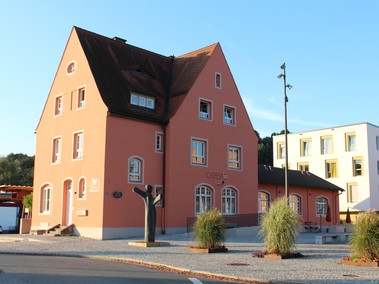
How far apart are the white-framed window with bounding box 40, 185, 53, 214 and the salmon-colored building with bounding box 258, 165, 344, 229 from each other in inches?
613

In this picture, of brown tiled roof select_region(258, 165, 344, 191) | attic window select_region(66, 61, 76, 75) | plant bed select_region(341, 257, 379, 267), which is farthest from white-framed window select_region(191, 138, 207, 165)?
plant bed select_region(341, 257, 379, 267)

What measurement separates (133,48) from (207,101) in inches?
262

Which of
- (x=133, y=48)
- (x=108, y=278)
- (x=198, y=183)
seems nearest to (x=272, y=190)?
→ (x=198, y=183)

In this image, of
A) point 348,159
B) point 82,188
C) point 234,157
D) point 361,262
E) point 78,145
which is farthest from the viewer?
point 348,159

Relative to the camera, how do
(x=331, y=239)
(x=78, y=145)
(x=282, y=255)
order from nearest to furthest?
1. (x=282, y=255)
2. (x=331, y=239)
3. (x=78, y=145)

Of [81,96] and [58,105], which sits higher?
[81,96]

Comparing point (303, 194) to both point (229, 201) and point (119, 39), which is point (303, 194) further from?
point (119, 39)

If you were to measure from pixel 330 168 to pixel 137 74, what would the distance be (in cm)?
3658

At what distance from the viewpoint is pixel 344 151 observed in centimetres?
5991

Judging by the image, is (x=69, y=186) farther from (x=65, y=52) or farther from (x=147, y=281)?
(x=147, y=281)

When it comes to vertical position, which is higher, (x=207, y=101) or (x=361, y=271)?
(x=207, y=101)

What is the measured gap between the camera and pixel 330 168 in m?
61.4

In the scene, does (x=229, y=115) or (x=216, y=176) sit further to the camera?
(x=229, y=115)

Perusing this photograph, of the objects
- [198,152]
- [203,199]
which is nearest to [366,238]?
[203,199]
